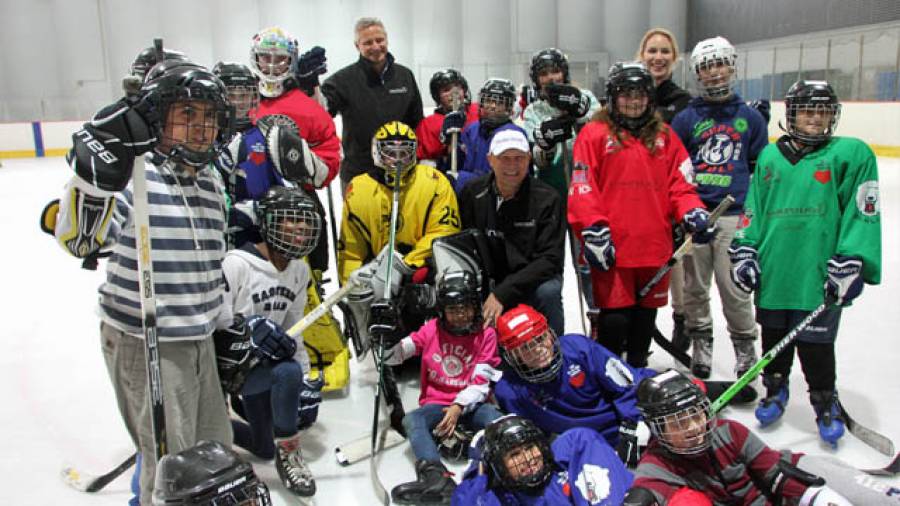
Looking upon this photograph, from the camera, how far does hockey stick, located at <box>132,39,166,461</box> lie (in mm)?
1386

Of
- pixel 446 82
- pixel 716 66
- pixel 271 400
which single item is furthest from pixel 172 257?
pixel 446 82

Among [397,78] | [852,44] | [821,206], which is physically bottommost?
[821,206]

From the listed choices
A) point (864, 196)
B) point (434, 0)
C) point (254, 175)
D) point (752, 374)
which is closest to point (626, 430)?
point (752, 374)

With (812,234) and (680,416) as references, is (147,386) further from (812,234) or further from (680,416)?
(812,234)

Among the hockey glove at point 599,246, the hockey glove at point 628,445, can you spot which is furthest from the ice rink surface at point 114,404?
the hockey glove at point 599,246

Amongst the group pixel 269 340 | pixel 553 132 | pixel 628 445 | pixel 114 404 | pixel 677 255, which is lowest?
pixel 114 404

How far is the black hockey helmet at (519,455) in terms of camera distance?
70.7 inches

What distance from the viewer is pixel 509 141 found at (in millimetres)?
2711

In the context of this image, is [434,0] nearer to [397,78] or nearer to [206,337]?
[397,78]

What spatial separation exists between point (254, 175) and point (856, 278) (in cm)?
211

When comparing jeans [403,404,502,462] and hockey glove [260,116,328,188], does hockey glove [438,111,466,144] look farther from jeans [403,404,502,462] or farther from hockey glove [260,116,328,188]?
jeans [403,404,502,462]

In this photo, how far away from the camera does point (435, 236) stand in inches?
117

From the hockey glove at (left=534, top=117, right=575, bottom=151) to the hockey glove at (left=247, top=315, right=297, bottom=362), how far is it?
5.00 ft

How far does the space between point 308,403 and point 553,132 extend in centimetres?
153
